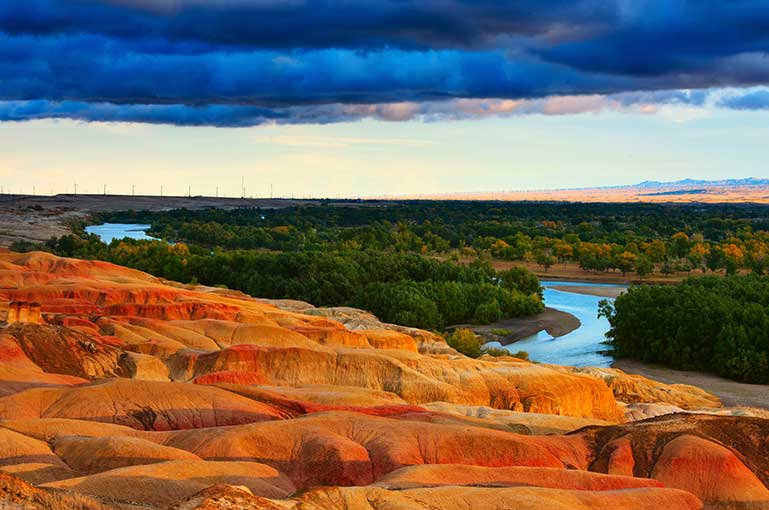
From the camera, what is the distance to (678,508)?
26.1m

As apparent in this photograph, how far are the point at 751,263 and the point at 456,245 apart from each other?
2390 inches

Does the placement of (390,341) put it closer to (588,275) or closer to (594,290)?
(594,290)

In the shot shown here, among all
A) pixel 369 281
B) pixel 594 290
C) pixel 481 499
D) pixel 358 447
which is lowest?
pixel 594 290

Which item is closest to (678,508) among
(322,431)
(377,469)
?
(377,469)

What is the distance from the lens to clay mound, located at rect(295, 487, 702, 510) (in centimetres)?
2138

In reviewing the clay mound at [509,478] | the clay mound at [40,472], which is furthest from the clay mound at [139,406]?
the clay mound at [509,478]

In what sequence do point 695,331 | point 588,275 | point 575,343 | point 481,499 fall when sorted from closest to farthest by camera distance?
point 481,499 → point 695,331 → point 575,343 → point 588,275

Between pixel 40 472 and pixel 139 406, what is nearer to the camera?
pixel 40 472

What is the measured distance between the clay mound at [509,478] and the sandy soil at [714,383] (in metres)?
34.7

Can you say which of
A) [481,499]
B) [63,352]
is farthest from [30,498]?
[63,352]

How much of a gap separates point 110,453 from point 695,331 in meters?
55.6

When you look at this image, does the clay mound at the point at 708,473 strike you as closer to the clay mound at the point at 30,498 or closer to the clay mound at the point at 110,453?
the clay mound at the point at 110,453

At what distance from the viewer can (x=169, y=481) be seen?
76.6 feet

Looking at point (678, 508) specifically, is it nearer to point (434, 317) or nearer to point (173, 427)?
point (173, 427)
